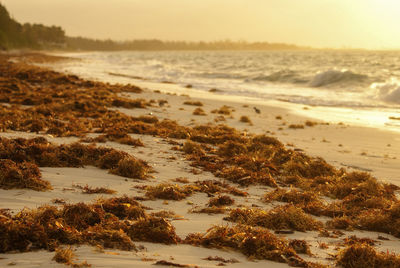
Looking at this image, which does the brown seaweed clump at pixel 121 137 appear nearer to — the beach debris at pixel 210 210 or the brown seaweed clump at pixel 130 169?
the brown seaweed clump at pixel 130 169

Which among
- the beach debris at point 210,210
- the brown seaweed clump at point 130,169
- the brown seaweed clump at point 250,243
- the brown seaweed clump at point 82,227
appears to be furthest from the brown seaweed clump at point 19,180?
the brown seaweed clump at point 250,243

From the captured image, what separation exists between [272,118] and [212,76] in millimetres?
26370

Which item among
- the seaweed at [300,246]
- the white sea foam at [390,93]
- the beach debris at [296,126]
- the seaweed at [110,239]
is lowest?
the seaweed at [300,246]

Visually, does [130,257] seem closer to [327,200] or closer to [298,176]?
[327,200]

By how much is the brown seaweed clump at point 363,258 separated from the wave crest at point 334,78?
29.3m

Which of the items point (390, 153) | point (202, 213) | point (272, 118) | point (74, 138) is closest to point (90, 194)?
point (202, 213)

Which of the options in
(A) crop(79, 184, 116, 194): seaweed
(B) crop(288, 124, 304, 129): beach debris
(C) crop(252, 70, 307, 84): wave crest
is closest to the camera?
(A) crop(79, 184, 116, 194): seaweed

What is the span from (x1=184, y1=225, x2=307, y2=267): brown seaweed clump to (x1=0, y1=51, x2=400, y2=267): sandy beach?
0.4 inches

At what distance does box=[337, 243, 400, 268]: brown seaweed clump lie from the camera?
3729 millimetres

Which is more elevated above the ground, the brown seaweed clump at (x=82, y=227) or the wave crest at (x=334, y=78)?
the wave crest at (x=334, y=78)

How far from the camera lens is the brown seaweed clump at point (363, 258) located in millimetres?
3729

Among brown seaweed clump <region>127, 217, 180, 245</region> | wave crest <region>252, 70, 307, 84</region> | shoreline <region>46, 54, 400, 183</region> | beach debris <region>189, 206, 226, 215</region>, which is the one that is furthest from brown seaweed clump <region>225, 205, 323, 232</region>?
wave crest <region>252, 70, 307, 84</region>

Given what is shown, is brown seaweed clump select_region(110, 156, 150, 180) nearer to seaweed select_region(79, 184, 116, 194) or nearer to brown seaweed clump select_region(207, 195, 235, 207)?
seaweed select_region(79, 184, 116, 194)

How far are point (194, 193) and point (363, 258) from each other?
2751 millimetres
